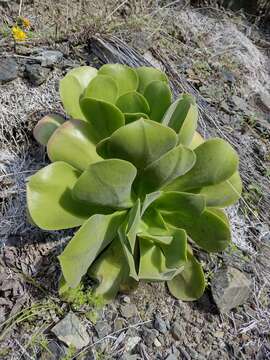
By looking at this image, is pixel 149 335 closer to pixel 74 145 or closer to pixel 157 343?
pixel 157 343

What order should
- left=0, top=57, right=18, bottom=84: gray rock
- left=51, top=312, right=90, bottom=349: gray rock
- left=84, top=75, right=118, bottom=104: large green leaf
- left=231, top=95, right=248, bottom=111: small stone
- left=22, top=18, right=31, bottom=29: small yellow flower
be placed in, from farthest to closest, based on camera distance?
left=231, top=95, right=248, bottom=111: small stone, left=22, top=18, right=31, bottom=29: small yellow flower, left=0, top=57, right=18, bottom=84: gray rock, left=84, top=75, right=118, bottom=104: large green leaf, left=51, top=312, right=90, bottom=349: gray rock

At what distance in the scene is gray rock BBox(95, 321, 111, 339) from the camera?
139 centimetres

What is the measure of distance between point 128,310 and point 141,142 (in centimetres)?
60

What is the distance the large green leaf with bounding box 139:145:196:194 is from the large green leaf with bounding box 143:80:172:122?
0.27 m

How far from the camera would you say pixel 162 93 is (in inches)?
59.0

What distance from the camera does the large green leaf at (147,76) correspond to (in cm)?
160

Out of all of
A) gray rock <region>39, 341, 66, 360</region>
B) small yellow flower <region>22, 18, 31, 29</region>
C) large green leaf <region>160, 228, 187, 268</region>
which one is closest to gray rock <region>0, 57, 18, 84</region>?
small yellow flower <region>22, 18, 31, 29</region>

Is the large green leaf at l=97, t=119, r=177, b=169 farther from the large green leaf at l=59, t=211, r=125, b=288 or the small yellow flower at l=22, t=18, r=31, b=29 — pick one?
the small yellow flower at l=22, t=18, r=31, b=29

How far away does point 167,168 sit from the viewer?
1.31m

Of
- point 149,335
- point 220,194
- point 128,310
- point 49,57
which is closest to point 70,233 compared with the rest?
point 128,310

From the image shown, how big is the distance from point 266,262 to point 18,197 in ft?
3.35

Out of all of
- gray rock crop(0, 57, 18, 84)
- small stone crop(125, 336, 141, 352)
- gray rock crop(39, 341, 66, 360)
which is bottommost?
gray rock crop(39, 341, 66, 360)

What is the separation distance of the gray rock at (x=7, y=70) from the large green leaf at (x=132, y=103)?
2.06 ft

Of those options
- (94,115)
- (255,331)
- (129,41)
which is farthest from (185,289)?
(129,41)
